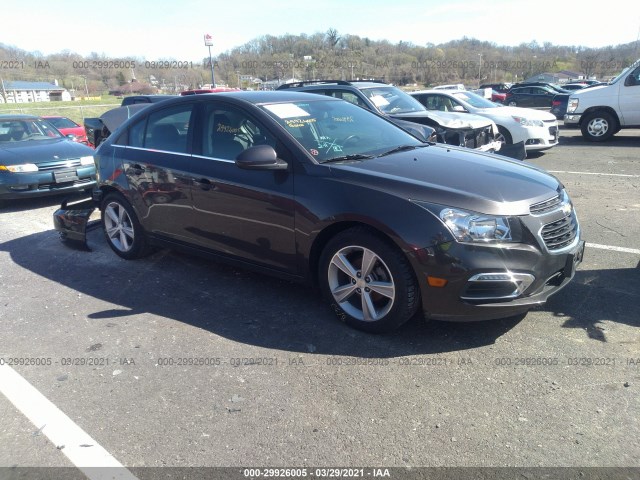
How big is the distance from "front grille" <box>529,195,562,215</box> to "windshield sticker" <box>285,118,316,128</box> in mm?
1903

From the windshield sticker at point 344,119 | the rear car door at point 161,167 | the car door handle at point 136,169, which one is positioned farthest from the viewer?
the car door handle at point 136,169

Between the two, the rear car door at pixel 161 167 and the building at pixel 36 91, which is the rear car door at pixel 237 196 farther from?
the building at pixel 36 91

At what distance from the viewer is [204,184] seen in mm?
4406

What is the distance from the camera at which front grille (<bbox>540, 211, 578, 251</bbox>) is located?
3387mm

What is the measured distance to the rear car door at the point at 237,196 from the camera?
394 cm

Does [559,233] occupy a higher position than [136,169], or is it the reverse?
[136,169]

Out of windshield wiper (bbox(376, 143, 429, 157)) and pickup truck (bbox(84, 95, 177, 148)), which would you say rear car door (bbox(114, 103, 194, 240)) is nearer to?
windshield wiper (bbox(376, 143, 429, 157))

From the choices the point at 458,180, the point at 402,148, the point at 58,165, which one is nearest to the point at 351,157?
the point at 402,148

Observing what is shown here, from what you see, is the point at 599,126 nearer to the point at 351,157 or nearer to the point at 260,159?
the point at 351,157

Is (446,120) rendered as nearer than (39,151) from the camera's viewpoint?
No

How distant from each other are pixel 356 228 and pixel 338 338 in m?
0.80

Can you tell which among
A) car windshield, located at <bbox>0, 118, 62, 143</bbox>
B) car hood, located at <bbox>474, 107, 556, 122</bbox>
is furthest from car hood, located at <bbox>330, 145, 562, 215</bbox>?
car windshield, located at <bbox>0, 118, 62, 143</bbox>

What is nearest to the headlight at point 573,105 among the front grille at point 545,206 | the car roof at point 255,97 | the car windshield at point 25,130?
the car roof at point 255,97

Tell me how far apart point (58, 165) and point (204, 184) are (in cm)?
511
